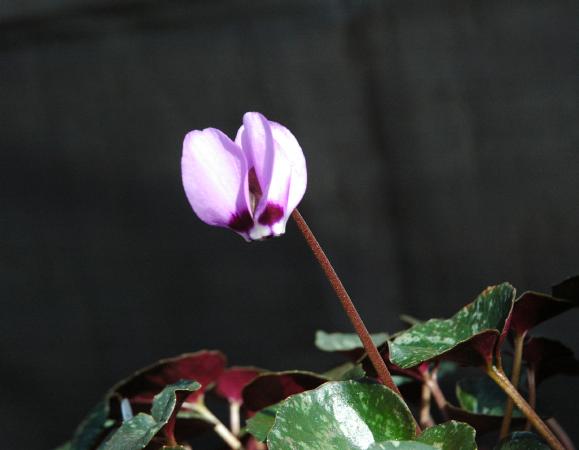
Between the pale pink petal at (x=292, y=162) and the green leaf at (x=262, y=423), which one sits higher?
the pale pink petal at (x=292, y=162)

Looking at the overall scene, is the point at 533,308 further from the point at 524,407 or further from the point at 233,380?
the point at 233,380

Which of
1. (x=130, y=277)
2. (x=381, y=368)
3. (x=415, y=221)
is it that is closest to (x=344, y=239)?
(x=415, y=221)

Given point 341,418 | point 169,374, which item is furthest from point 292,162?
point 169,374

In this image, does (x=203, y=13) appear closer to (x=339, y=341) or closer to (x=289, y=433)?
(x=339, y=341)

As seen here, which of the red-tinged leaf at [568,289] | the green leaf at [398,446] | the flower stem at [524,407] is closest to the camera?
the green leaf at [398,446]

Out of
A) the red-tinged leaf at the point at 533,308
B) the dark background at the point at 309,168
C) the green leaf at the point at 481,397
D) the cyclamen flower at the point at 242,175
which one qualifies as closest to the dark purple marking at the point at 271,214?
the cyclamen flower at the point at 242,175

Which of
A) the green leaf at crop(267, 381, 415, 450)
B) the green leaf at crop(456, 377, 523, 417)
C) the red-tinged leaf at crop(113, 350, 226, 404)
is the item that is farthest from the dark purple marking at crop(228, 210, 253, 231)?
the green leaf at crop(456, 377, 523, 417)

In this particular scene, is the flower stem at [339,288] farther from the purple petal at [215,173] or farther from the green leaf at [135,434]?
the green leaf at [135,434]
